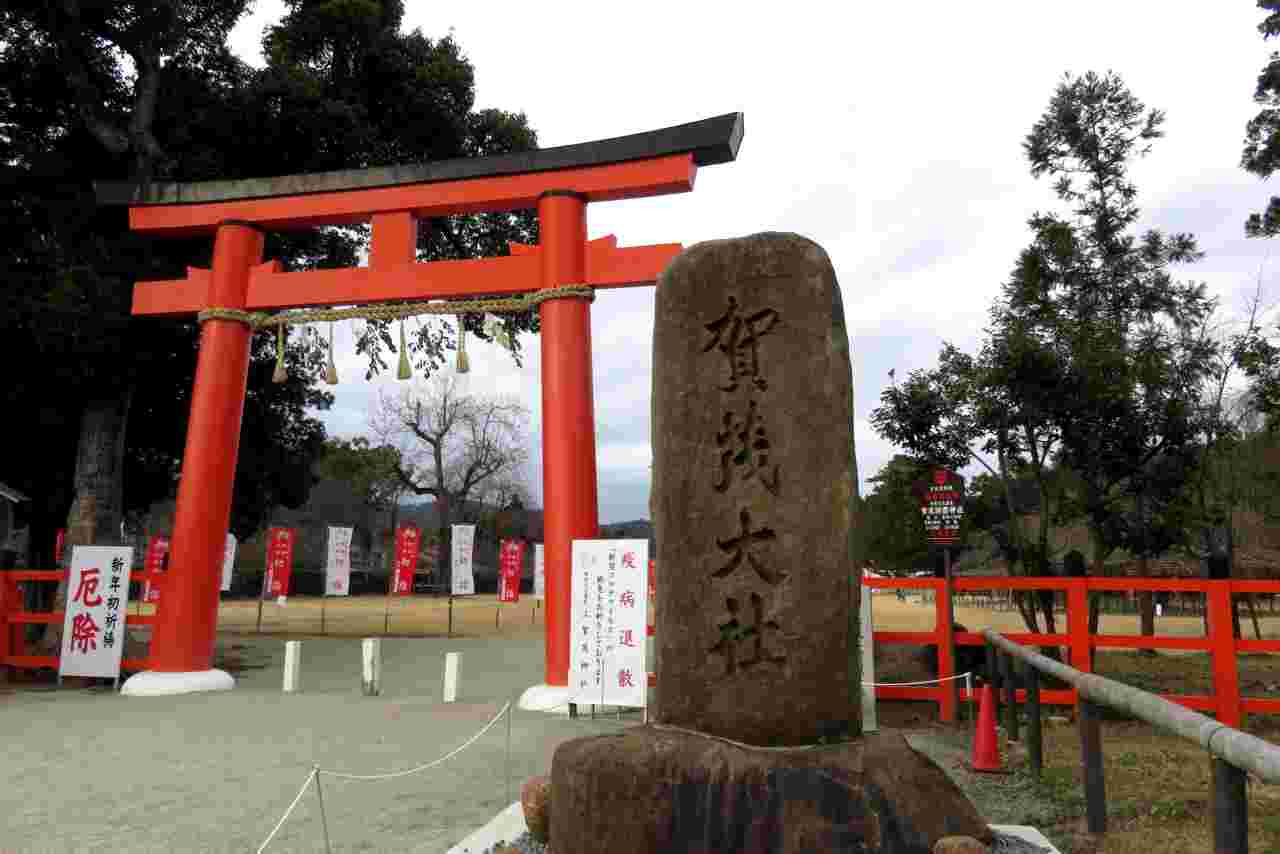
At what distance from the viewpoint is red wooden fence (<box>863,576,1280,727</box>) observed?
6758 mm

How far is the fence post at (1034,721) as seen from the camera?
214 inches

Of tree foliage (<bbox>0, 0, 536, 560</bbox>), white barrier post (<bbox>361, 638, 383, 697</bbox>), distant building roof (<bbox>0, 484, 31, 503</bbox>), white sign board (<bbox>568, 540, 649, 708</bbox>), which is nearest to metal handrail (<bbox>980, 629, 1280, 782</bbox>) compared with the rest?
white sign board (<bbox>568, 540, 649, 708</bbox>)

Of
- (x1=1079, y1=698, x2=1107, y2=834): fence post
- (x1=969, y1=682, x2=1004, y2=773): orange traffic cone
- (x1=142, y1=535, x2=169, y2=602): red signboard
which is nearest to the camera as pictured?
(x1=1079, y1=698, x2=1107, y2=834): fence post

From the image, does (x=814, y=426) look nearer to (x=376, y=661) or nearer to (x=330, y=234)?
(x=376, y=661)

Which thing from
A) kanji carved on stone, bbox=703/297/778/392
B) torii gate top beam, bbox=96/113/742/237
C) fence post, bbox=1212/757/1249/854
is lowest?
fence post, bbox=1212/757/1249/854

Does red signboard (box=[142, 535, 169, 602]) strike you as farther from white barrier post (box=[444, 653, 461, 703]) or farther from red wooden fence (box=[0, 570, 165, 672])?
white barrier post (box=[444, 653, 461, 703])

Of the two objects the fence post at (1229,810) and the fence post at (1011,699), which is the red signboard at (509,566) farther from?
the fence post at (1229,810)

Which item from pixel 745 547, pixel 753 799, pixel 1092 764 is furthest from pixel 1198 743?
pixel 1092 764

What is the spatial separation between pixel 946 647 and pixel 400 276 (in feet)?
22.5

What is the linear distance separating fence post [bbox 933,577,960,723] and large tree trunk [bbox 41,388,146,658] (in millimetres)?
10475

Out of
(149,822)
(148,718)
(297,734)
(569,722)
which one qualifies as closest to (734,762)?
(149,822)

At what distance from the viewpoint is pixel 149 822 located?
459cm

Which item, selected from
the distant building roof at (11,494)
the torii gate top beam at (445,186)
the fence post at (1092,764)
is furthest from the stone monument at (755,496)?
the distant building roof at (11,494)

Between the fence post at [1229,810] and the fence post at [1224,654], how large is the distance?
5341 mm
